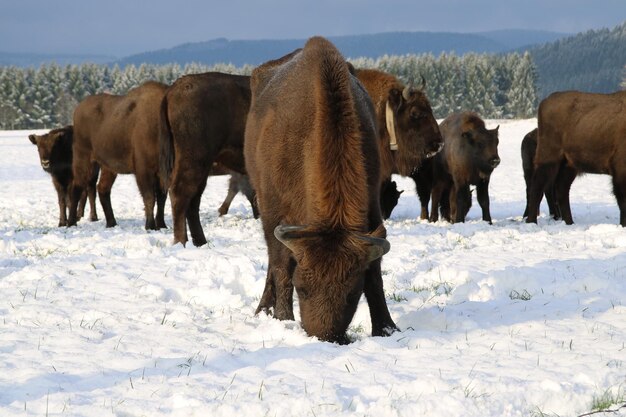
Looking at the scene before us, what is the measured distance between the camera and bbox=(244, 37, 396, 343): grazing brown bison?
4.64 meters

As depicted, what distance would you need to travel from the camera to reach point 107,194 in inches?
595

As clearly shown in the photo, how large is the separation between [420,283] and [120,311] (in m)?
3.18

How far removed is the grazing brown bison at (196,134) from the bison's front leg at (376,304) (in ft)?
18.1

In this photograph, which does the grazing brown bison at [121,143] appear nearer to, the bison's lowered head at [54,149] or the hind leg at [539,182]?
the bison's lowered head at [54,149]

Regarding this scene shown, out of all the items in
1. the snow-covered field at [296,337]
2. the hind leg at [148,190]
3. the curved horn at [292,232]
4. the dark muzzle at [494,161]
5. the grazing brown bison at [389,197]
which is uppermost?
the curved horn at [292,232]

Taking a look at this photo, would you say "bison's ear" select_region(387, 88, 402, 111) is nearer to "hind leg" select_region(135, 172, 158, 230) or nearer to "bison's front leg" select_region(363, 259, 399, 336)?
"hind leg" select_region(135, 172, 158, 230)

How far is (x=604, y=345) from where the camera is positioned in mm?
4859

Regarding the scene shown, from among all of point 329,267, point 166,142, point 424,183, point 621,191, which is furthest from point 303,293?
point 424,183

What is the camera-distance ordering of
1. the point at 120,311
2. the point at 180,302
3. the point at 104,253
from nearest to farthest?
the point at 120,311 < the point at 180,302 < the point at 104,253

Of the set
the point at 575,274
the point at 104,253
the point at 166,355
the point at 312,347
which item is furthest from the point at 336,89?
the point at 104,253

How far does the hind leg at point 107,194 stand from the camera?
14633 millimetres

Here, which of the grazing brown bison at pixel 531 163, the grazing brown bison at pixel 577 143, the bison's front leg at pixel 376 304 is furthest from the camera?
the grazing brown bison at pixel 531 163

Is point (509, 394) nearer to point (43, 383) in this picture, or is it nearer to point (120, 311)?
point (43, 383)

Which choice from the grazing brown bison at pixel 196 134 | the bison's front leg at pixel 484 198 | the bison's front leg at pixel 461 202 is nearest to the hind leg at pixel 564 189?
the bison's front leg at pixel 484 198
